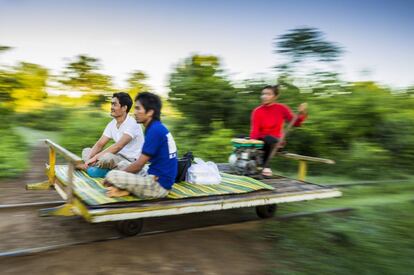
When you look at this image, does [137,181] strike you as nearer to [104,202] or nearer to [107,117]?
[104,202]

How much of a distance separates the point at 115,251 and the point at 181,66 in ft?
25.4

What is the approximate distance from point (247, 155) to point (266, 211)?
965 millimetres

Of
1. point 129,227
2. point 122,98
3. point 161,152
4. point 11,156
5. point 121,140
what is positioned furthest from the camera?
point 11,156

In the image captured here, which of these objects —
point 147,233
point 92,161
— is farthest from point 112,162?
point 147,233

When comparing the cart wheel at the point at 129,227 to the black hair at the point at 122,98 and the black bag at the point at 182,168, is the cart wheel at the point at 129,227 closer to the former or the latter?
the black bag at the point at 182,168

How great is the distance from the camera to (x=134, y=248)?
4207 mm

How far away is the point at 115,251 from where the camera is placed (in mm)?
4098

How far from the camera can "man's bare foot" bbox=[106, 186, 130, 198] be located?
4.15 meters

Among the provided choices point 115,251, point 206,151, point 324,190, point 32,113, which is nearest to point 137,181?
point 115,251

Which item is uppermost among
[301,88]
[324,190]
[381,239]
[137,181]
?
[301,88]

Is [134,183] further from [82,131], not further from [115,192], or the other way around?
[82,131]

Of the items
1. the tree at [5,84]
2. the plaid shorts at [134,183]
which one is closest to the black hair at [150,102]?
the plaid shorts at [134,183]

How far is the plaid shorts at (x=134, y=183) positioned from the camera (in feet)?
13.6

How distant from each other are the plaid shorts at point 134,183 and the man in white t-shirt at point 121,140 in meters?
0.87
